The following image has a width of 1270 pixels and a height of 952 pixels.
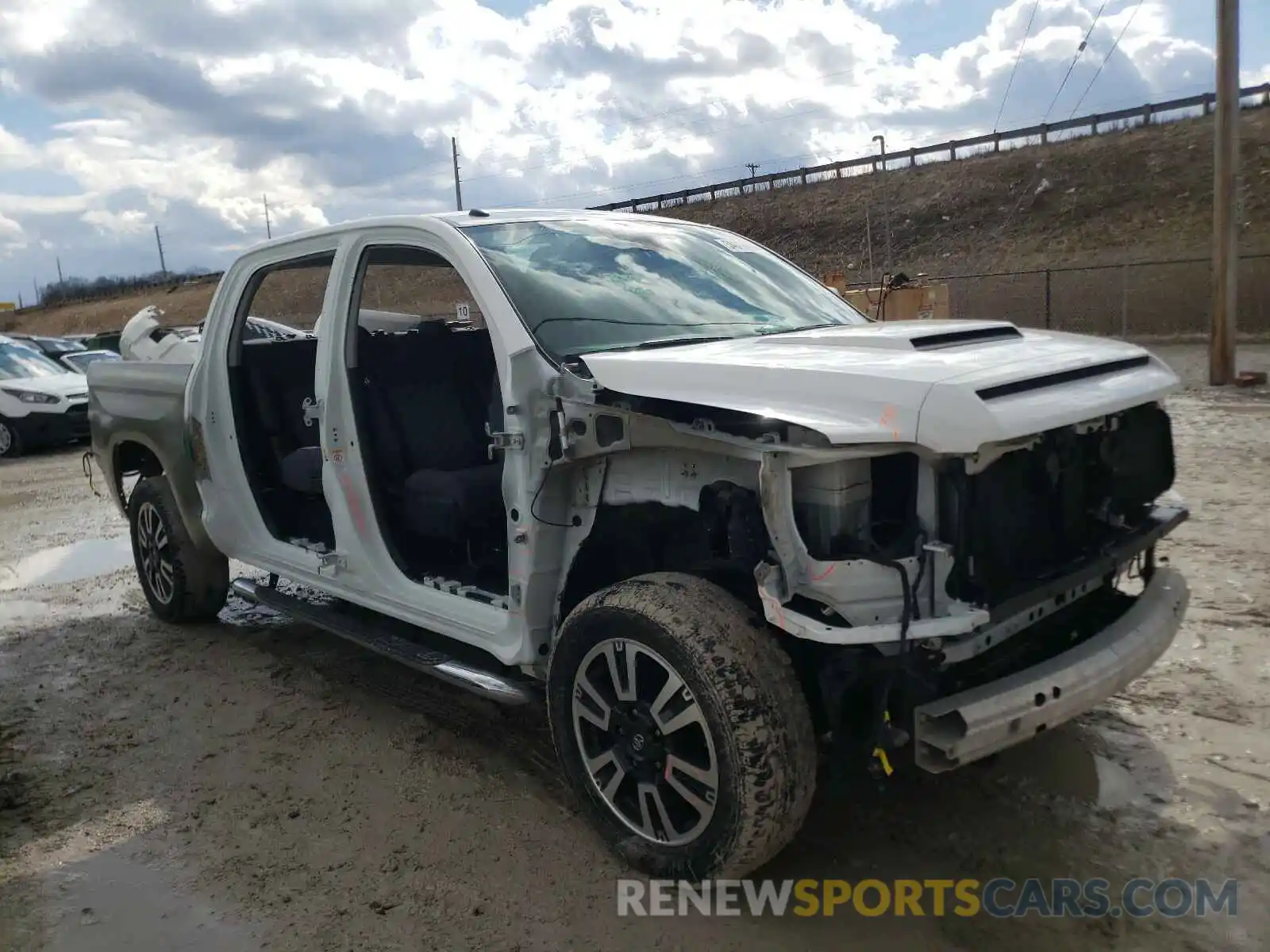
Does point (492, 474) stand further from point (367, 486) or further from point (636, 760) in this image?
point (636, 760)

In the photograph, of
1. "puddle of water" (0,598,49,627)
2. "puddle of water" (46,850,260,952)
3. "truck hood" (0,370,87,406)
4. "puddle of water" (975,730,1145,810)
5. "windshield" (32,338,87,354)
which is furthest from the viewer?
"windshield" (32,338,87,354)

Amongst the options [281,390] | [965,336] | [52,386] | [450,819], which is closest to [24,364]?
[52,386]

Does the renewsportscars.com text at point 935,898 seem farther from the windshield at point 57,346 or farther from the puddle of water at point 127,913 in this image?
the windshield at point 57,346

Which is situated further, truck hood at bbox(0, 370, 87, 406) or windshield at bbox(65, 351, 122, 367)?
windshield at bbox(65, 351, 122, 367)

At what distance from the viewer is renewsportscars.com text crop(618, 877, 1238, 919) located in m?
2.87

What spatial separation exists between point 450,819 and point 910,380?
2.17 metres

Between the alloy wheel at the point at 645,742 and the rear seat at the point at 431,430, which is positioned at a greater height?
the rear seat at the point at 431,430

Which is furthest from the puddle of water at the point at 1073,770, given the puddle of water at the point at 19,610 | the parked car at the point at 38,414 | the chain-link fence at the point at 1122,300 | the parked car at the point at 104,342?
the parked car at the point at 104,342

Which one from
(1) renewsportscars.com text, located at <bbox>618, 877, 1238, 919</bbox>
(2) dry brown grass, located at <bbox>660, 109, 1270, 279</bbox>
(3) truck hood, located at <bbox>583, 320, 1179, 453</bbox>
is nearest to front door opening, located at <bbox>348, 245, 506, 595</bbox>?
(3) truck hood, located at <bbox>583, 320, 1179, 453</bbox>

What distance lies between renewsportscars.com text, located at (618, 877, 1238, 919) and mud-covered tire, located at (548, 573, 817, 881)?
0.34 ft

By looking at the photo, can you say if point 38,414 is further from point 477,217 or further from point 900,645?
point 900,645

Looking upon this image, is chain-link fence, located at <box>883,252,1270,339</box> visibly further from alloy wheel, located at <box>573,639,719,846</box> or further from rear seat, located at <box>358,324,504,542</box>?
alloy wheel, located at <box>573,639,719,846</box>

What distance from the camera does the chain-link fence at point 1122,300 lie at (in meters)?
23.4

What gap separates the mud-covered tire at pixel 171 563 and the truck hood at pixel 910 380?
346 centimetres
